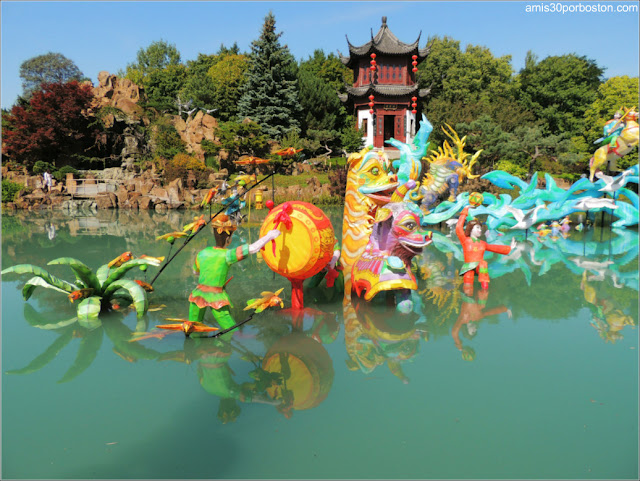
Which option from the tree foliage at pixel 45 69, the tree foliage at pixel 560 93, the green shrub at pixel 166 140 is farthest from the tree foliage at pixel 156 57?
the tree foliage at pixel 560 93

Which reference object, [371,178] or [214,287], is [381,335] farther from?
[371,178]

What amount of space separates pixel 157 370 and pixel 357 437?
194cm

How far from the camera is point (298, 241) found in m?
5.17

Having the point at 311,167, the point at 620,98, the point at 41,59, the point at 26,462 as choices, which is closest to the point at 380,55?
the point at 311,167

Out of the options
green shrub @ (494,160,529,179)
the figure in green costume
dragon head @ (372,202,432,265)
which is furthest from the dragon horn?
green shrub @ (494,160,529,179)

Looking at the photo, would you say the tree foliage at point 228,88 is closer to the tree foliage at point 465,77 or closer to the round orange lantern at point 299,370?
the tree foliage at point 465,77

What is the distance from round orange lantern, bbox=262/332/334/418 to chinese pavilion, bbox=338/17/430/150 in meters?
21.5

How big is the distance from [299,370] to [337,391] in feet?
1.67

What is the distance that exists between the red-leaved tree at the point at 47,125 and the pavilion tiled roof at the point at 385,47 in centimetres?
1359

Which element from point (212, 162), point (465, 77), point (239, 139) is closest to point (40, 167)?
point (212, 162)

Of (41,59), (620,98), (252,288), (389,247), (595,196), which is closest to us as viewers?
(389,247)

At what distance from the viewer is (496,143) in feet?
70.9

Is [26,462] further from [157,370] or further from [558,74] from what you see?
[558,74]

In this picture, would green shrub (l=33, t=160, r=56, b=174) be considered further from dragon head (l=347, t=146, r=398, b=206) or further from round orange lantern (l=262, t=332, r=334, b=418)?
round orange lantern (l=262, t=332, r=334, b=418)
